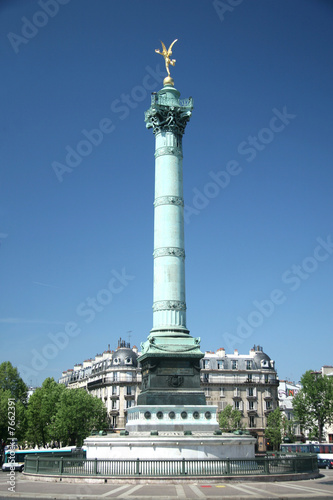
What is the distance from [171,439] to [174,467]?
3.66 metres

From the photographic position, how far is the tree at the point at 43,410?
69.9m

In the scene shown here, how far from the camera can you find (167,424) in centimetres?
3219

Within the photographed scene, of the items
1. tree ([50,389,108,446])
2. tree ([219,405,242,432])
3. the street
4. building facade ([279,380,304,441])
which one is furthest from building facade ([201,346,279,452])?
the street

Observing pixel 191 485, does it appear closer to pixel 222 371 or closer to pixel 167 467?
pixel 167 467

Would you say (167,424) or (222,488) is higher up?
(167,424)

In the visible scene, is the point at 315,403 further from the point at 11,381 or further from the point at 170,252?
the point at 170,252

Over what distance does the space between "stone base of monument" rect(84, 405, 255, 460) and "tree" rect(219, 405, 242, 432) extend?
4286cm

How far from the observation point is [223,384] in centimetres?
8056

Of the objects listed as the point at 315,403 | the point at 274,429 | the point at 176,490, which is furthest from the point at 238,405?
the point at 176,490

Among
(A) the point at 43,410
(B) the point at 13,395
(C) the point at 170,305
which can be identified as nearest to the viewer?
(C) the point at 170,305

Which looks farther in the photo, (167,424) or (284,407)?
(284,407)

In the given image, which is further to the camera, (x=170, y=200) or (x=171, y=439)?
(x=170, y=200)

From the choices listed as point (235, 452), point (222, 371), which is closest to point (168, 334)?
point (235, 452)

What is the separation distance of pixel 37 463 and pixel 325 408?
166 feet
